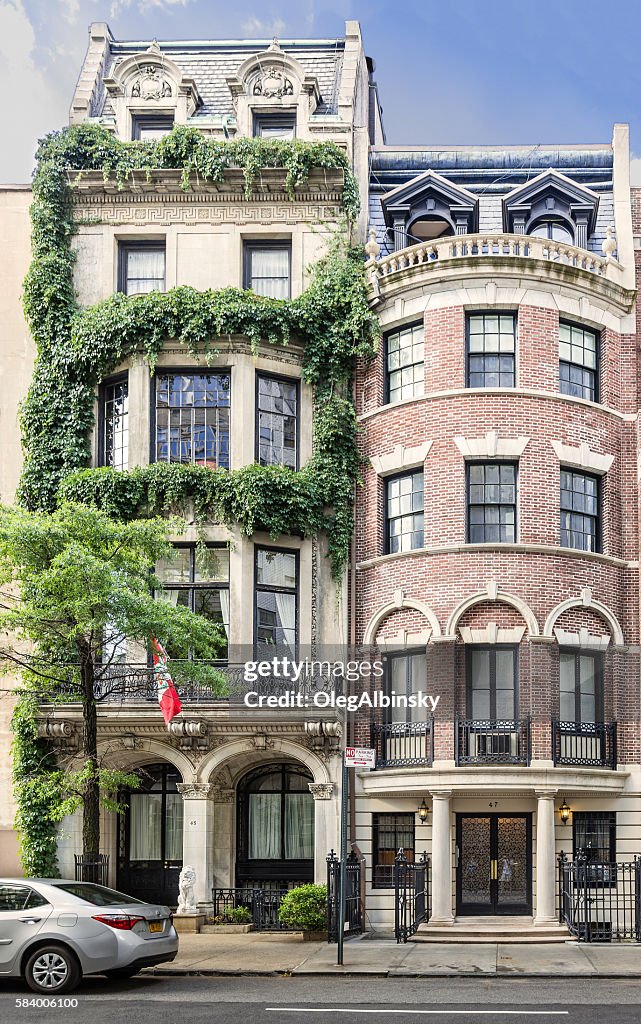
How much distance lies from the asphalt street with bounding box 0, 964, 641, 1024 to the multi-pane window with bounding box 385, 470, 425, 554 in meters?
11.1

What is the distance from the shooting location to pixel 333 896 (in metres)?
25.0

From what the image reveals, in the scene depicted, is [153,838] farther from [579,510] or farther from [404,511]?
[579,510]

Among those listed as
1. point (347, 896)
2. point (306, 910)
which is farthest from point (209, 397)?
point (306, 910)

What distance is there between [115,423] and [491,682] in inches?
396

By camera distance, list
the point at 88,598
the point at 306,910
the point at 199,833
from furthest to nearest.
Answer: the point at 199,833
the point at 306,910
the point at 88,598

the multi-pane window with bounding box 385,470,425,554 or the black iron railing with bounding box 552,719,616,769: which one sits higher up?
the multi-pane window with bounding box 385,470,425,554

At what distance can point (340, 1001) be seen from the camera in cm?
1694

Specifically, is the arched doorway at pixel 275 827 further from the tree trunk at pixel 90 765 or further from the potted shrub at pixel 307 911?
the tree trunk at pixel 90 765

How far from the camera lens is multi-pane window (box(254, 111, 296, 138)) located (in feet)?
104

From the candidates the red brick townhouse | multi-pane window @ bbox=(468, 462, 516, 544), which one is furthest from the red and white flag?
multi-pane window @ bbox=(468, 462, 516, 544)

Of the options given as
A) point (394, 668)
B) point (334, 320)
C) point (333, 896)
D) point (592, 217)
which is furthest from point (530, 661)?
point (592, 217)

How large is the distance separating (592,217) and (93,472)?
13029 millimetres

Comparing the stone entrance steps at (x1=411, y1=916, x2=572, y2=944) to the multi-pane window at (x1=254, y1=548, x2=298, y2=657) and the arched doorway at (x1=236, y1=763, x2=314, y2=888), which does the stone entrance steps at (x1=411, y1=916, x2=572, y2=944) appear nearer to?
the arched doorway at (x1=236, y1=763, x2=314, y2=888)

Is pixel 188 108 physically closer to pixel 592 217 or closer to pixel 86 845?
pixel 592 217
